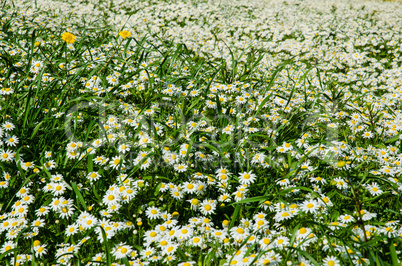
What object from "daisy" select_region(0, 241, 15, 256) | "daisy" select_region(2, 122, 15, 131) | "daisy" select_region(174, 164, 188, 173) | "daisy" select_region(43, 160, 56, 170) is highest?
"daisy" select_region(2, 122, 15, 131)

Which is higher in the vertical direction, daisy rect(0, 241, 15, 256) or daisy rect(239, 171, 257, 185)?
daisy rect(239, 171, 257, 185)

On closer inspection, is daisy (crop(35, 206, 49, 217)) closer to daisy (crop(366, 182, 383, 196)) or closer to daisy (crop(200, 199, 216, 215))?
daisy (crop(200, 199, 216, 215))

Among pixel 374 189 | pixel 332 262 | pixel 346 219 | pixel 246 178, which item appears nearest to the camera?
pixel 332 262

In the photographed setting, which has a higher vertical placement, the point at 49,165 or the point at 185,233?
the point at 49,165

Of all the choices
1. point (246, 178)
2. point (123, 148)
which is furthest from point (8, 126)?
point (246, 178)

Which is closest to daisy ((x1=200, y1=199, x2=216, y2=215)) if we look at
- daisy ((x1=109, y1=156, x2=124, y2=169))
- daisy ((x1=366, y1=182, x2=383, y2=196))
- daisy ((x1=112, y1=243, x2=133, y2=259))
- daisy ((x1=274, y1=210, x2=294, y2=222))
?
daisy ((x1=274, y1=210, x2=294, y2=222))

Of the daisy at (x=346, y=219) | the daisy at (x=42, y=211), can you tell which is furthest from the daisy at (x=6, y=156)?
the daisy at (x=346, y=219)

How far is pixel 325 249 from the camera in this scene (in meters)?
1.99

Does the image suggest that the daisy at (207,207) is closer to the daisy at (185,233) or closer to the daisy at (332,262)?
the daisy at (185,233)

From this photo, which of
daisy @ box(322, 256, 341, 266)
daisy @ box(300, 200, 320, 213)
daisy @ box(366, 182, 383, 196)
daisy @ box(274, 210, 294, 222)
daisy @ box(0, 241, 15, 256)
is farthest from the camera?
daisy @ box(366, 182, 383, 196)

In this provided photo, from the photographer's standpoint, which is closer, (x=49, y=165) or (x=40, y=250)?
(x=40, y=250)

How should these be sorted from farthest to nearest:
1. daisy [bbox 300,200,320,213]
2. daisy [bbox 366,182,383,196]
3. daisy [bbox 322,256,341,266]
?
daisy [bbox 366,182,383,196], daisy [bbox 300,200,320,213], daisy [bbox 322,256,341,266]

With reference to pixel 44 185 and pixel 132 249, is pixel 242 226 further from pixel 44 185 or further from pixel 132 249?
pixel 44 185

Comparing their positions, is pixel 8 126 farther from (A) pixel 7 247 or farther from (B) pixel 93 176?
(A) pixel 7 247
